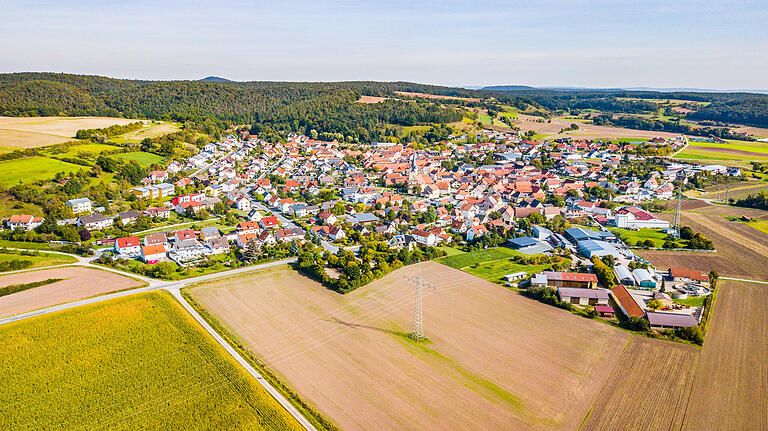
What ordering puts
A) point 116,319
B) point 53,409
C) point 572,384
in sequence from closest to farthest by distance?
point 53,409 → point 572,384 → point 116,319

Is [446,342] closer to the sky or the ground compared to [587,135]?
closer to the ground

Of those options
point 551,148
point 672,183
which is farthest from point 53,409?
point 551,148

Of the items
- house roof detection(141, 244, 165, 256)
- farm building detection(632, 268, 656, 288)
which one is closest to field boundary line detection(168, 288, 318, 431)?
house roof detection(141, 244, 165, 256)

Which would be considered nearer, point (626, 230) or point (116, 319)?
point (116, 319)

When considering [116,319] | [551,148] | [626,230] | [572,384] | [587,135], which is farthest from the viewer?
[587,135]

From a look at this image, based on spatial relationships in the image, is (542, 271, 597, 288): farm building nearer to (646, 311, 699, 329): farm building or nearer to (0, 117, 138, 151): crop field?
(646, 311, 699, 329): farm building

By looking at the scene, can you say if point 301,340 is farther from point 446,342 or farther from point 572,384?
point 572,384
